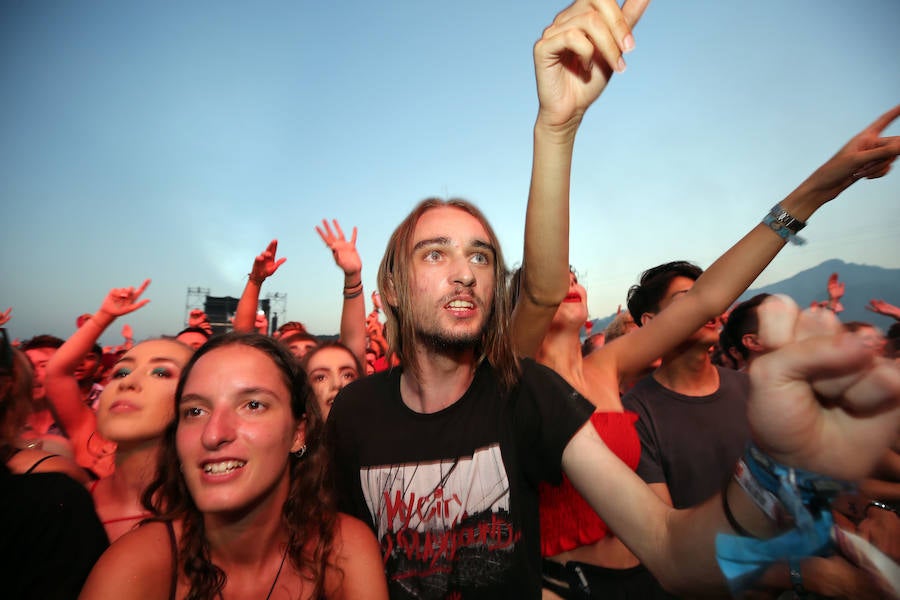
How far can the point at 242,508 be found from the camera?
66.6 inches

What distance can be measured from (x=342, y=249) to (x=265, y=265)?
86 centimetres

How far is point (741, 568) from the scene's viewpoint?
0.93 m

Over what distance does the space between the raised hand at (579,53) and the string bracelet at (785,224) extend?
1.00m

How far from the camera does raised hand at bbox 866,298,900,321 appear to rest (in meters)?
4.38

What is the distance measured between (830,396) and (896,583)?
340 mm

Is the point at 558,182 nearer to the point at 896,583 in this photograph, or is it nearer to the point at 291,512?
the point at 896,583

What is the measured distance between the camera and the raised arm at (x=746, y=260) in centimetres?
159

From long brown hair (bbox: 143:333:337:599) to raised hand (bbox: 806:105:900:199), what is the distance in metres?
2.36

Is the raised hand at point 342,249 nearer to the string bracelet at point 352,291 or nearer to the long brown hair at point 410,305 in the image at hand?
the string bracelet at point 352,291

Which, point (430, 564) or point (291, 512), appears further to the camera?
point (291, 512)

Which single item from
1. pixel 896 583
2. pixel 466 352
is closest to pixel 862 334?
pixel 896 583

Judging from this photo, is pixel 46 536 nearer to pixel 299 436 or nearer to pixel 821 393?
pixel 299 436

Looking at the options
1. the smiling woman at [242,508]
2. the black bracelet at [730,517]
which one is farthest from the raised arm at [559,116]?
the smiling woman at [242,508]

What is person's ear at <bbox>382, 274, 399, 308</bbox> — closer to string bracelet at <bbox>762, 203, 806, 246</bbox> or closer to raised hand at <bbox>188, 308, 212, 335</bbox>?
string bracelet at <bbox>762, 203, 806, 246</bbox>
